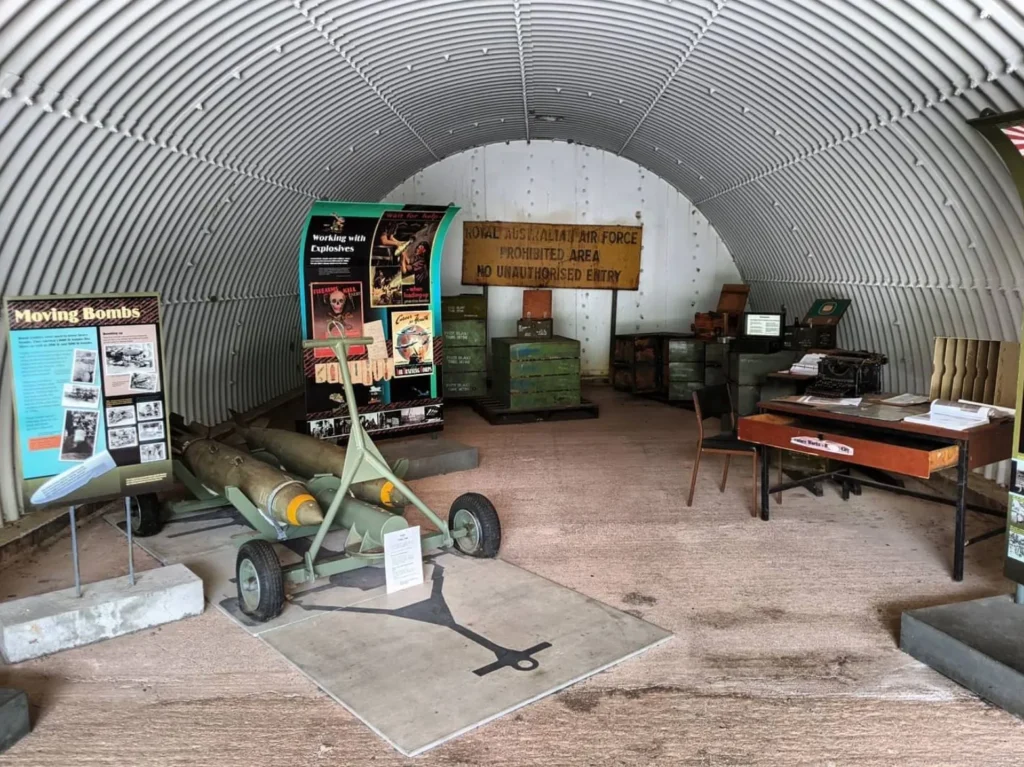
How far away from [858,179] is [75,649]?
284 inches

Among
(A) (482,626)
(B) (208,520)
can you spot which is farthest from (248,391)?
(A) (482,626)

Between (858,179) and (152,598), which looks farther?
(858,179)

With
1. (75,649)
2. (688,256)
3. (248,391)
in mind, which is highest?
(688,256)

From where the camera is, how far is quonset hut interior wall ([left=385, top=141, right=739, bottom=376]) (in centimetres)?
1348

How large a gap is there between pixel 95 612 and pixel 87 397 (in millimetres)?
1188

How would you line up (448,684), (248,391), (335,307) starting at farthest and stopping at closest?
(248,391) → (335,307) → (448,684)

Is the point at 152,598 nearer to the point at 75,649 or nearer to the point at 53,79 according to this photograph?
the point at 75,649

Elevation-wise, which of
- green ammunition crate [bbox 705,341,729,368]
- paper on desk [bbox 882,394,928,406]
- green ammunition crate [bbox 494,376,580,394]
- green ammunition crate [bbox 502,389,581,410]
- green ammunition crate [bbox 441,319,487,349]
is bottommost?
green ammunition crate [bbox 502,389,581,410]

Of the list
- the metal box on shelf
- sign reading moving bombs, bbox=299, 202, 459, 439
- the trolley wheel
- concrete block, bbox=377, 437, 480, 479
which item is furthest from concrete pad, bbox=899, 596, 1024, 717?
sign reading moving bombs, bbox=299, 202, 459, 439

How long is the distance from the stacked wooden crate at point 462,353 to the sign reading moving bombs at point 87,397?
6680 mm

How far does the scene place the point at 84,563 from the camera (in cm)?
563

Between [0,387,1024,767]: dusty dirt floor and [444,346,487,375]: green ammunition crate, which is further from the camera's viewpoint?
[444,346,487,375]: green ammunition crate

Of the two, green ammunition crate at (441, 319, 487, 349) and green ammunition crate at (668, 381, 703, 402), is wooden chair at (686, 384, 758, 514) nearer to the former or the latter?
green ammunition crate at (668, 381, 703, 402)

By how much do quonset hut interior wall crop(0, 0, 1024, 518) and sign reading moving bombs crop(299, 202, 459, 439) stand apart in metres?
1.14
